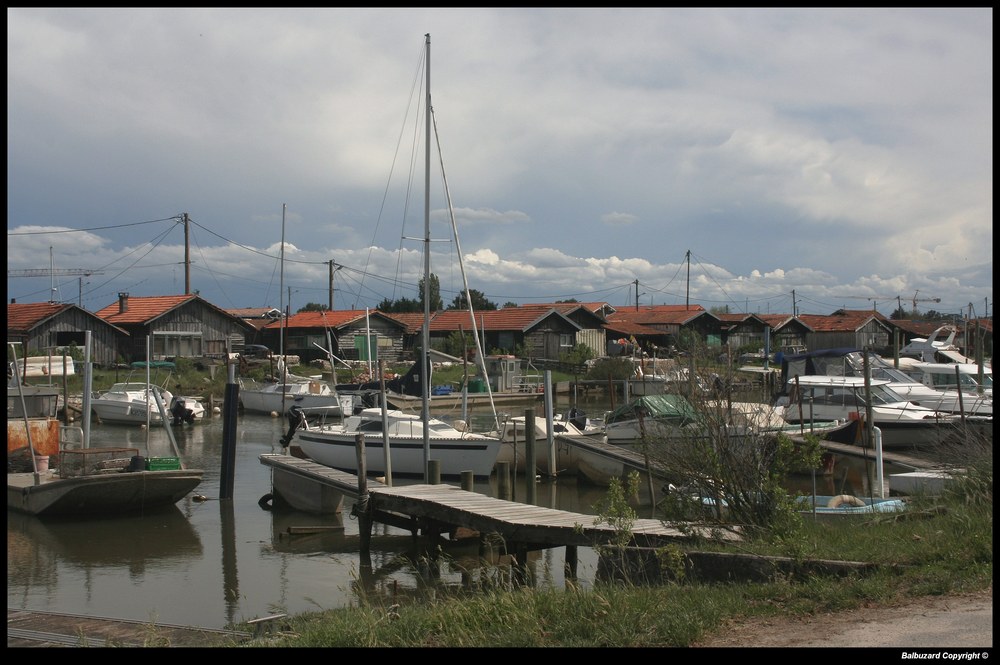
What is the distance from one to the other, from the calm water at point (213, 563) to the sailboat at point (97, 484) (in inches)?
12.4

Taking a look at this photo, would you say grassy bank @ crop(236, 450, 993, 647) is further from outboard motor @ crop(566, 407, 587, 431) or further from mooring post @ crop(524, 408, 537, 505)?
outboard motor @ crop(566, 407, 587, 431)

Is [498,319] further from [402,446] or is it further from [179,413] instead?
[402,446]

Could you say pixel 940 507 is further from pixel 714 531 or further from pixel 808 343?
pixel 808 343

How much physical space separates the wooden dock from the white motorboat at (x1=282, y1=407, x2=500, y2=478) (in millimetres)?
11996

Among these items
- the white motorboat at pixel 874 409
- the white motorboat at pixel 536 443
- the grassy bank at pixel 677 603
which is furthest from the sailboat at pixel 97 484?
the white motorboat at pixel 874 409

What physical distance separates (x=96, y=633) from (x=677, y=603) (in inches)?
267

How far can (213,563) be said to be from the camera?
16891 mm

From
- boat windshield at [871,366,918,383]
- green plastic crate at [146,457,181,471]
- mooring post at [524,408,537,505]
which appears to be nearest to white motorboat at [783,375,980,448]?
boat windshield at [871,366,918,383]

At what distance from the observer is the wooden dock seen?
967cm

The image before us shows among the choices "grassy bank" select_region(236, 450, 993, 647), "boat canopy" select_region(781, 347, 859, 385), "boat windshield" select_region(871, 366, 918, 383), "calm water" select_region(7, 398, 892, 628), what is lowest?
"calm water" select_region(7, 398, 892, 628)

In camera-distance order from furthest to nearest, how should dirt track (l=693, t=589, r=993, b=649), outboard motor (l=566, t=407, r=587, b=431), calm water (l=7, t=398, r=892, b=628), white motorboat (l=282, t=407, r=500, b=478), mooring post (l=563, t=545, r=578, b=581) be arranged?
outboard motor (l=566, t=407, r=587, b=431)
white motorboat (l=282, t=407, r=500, b=478)
calm water (l=7, t=398, r=892, b=628)
mooring post (l=563, t=545, r=578, b=581)
dirt track (l=693, t=589, r=993, b=649)

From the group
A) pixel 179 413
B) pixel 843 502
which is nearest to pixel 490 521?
pixel 843 502
